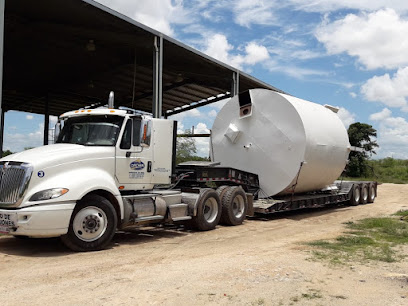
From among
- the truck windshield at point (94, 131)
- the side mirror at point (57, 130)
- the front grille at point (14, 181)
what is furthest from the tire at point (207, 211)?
the front grille at point (14, 181)

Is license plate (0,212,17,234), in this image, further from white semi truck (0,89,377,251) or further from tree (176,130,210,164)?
tree (176,130,210,164)

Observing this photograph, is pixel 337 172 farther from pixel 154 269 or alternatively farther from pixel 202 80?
pixel 154 269

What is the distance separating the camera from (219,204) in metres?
10.9

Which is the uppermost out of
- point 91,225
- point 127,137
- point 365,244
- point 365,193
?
point 127,137

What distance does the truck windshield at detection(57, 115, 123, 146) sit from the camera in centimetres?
841

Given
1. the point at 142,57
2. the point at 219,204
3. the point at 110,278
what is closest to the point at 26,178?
the point at 110,278

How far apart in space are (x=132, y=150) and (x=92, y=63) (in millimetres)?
10613

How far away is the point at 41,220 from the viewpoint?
6.97 meters

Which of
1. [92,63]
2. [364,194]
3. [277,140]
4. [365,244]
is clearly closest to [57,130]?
[277,140]

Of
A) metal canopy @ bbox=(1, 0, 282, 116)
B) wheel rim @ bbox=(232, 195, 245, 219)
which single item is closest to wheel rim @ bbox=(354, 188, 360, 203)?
A: metal canopy @ bbox=(1, 0, 282, 116)

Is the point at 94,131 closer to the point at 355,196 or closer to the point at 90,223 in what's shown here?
the point at 90,223

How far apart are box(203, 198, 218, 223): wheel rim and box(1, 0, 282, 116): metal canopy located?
13.1 feet

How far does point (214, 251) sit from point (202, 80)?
12768 millimetres

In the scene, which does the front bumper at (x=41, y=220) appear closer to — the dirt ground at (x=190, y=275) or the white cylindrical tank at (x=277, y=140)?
the dirt ground at (x=190, y=275)
